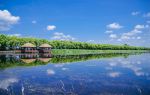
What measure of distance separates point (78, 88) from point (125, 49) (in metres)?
106

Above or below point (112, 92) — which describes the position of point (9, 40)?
above

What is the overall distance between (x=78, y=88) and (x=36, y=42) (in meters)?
60.0

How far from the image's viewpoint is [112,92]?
13188 millimetres

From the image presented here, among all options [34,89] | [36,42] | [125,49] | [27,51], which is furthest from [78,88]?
[125,49]

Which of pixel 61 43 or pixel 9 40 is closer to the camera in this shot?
pixel 9 40

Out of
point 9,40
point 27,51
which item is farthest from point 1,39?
point 27,51

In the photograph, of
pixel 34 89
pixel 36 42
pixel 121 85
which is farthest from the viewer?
pixel 36 42

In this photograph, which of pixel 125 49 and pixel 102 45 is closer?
pixel 102 45

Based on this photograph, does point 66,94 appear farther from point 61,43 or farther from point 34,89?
point 61,43

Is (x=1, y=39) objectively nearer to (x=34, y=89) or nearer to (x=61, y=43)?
(x=61, y=43)

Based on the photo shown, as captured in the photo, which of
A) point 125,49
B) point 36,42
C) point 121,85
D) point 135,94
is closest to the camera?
point 135,94

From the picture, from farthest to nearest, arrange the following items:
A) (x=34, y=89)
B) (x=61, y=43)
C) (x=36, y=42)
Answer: (x=61, y=43)
(x=36, y=42)
(x=34, y=89)

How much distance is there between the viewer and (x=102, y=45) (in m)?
101

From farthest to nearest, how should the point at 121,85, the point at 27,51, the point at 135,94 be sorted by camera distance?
the point at 27,51 < the point at 121,85 < the point at 135,94
